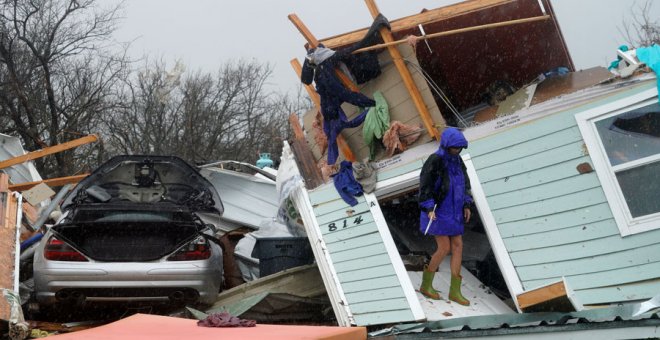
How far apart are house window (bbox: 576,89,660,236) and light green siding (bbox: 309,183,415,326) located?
211cm

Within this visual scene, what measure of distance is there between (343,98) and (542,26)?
229cm

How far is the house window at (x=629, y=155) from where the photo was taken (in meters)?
5.41

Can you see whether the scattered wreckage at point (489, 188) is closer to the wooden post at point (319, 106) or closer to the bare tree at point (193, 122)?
the wooden post at point (319, 106)

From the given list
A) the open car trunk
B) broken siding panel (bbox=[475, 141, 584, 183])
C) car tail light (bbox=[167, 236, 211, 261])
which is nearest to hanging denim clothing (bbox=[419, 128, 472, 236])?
broken siding panel (bbox=[475, 141, 584, 183])

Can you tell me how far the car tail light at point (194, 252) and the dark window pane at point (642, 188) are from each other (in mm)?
4364

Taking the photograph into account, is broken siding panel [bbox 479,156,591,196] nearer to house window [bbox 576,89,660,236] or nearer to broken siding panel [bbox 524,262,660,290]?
house window [bbox 576,89,660,236]

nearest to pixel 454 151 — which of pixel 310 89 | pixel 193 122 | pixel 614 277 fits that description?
→ pixel 614 277

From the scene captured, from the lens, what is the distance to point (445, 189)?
6254 millimetres

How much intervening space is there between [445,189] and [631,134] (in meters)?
1.63

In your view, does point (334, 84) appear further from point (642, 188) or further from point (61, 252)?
point (61, 252)

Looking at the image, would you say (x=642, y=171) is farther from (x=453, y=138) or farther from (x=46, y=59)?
(x=46, y=59)

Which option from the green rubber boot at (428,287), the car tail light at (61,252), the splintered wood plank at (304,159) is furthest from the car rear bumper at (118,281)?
the green rubber boot at (428,287)

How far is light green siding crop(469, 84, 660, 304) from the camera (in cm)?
548

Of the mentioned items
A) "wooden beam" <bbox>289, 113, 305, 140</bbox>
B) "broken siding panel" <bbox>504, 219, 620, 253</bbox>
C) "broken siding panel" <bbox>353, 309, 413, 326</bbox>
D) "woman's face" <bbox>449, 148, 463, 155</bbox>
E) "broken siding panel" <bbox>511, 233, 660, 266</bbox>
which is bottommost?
"broken siding panel" <bbox>353, 309, 413, 326</bbox>
